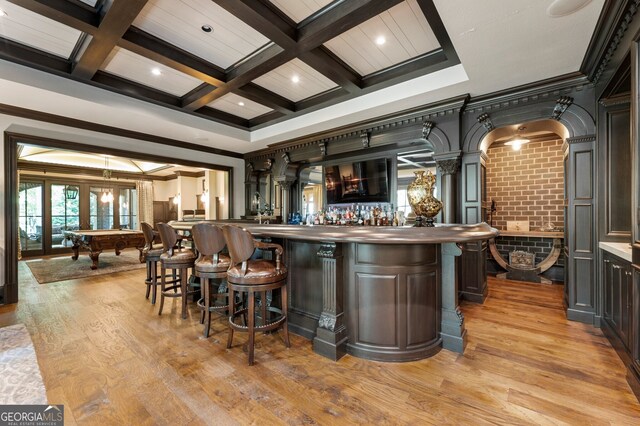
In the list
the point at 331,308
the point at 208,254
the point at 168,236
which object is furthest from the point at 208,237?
the point at 331,308

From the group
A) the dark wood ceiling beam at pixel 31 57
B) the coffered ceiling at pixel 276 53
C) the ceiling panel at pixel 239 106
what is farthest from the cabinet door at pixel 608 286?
the dark wood ceiling beam at pixel 31 57

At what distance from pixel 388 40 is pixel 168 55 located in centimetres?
236

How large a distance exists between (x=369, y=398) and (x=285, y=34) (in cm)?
301

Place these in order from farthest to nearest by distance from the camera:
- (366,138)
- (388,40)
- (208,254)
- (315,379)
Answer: (366,138)
(388,40)
(208,254)
(315,379)

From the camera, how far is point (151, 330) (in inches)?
108

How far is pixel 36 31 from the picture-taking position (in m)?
2.64

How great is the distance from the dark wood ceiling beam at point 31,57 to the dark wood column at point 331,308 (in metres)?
3.78

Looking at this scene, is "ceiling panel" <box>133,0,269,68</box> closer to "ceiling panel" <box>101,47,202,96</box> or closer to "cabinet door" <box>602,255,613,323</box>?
"ceiling panel" <box>101,47,202,96</box>

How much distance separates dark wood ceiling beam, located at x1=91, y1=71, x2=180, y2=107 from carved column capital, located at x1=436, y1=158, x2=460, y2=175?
413 centimetres

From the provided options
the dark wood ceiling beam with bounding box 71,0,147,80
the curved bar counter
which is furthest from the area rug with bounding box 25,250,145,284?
the curved bar counter

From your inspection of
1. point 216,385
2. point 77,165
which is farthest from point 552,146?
point 77,165

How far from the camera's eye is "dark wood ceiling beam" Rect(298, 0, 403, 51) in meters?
2.16

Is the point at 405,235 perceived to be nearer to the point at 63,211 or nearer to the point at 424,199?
the point at 424,199

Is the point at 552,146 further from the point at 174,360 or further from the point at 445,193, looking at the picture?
the point at 174,360
